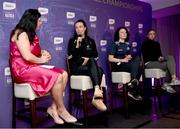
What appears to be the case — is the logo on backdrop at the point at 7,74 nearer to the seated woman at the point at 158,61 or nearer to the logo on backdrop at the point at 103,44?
the logo on backdrop at the point at 103,44

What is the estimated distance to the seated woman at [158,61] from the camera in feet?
14.4

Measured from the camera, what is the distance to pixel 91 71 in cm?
315

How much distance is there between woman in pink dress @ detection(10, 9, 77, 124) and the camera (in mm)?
2578

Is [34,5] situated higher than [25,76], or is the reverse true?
[34,5]

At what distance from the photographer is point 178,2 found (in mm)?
5965

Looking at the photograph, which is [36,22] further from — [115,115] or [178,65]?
[178,65]

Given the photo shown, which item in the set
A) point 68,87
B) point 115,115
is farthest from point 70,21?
point 115,115

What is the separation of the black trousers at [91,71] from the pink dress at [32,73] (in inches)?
23.1

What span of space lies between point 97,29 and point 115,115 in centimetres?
133

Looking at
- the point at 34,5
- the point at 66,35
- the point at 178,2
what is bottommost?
the point at 66,35

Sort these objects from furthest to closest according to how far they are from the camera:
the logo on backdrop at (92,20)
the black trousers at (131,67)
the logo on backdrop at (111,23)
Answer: the logo on backdrop at (111,23) < the logo on backdrop at (92,20) < the black trousers at (131,67)

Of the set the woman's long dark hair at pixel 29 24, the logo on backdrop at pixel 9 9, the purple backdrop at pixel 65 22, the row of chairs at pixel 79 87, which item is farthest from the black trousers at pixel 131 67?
the logo on backdrop at pixel 9 9

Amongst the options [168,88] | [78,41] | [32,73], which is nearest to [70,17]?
[78,41]

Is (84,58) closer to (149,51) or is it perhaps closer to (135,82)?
(135,82)
